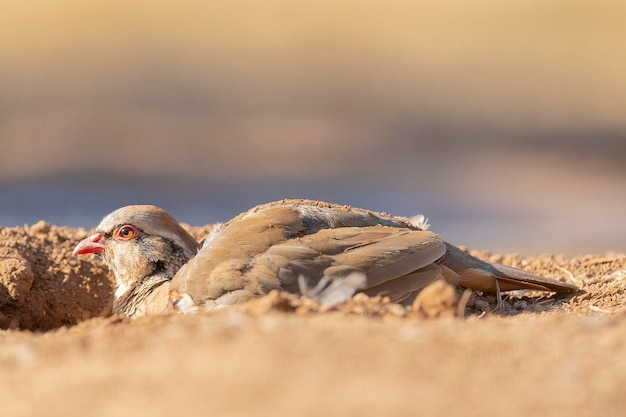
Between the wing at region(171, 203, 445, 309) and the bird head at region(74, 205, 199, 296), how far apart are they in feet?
1.74

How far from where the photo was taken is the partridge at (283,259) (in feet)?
17.4

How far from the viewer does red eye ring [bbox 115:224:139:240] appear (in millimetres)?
6449

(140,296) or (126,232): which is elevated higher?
(126,232)

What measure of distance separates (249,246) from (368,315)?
1.49 metres

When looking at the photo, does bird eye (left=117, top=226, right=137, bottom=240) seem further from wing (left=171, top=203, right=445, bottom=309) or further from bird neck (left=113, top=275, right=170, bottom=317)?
wing (left=171, top=203, right=445, bottom=309)

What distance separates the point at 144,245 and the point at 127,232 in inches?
7.3

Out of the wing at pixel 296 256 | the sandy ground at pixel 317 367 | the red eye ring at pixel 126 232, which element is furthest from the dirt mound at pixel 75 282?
the sandy ground at pixel 317 367

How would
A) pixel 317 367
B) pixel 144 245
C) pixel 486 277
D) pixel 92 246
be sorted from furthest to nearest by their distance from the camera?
pixel 92 246 → pixel 144 245 → pixel 486 277 → pixel 317 367

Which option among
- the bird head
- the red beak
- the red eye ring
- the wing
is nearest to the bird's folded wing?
the wing

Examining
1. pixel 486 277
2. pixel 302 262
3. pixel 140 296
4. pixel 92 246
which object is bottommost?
pixel 486 277

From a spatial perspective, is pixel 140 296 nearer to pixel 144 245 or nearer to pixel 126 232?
pixel 144 245

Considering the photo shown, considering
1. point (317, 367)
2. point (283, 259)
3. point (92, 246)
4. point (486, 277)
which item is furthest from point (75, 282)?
point (317, 367)

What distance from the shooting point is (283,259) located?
17.6ft

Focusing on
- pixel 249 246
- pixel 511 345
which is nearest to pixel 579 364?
pixel 511 345
